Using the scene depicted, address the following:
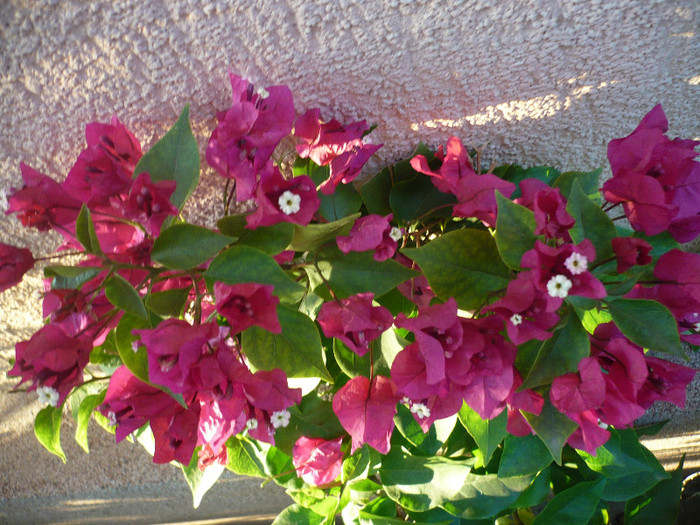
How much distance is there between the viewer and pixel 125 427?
53cm

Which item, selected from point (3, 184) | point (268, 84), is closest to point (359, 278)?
point (268, 84)

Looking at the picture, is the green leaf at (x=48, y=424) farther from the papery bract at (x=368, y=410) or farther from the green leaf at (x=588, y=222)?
the green leaf at (x=588, y=222)

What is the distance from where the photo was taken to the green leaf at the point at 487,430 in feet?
2.15

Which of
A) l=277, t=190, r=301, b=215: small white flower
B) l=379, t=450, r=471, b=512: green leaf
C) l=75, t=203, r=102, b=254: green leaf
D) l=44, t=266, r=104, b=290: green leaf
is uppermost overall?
l=75, t=203, r=102, b=254: green leaf

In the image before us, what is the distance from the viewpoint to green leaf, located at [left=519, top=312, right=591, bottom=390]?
54cm

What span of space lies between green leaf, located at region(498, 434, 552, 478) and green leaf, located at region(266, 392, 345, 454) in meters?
0.24

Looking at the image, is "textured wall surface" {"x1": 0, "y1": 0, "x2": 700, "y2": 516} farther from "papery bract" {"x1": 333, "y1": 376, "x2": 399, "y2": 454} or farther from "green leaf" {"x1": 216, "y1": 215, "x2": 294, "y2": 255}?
"papery bract" {"x1": 333, "y1": 376, "x2": 399, "y2": 454}

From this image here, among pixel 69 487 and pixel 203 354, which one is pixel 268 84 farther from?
pixel 69 487

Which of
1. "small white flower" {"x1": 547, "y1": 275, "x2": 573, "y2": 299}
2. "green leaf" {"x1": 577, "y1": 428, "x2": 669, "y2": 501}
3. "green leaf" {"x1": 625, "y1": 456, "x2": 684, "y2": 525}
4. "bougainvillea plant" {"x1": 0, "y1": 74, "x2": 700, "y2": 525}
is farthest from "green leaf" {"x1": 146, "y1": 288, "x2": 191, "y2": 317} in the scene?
"green leaf" {"x1": 625, "y1": 456, "x2": 684, "y2": 525}

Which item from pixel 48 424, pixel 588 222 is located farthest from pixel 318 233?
pixel 48 424

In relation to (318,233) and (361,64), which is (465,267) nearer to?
(318,233)

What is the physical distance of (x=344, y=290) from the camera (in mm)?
604

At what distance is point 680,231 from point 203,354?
0.53m

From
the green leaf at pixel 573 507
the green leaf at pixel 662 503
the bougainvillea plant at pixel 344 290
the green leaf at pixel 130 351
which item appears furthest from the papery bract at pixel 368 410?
the green leaf at pixel 662 503
